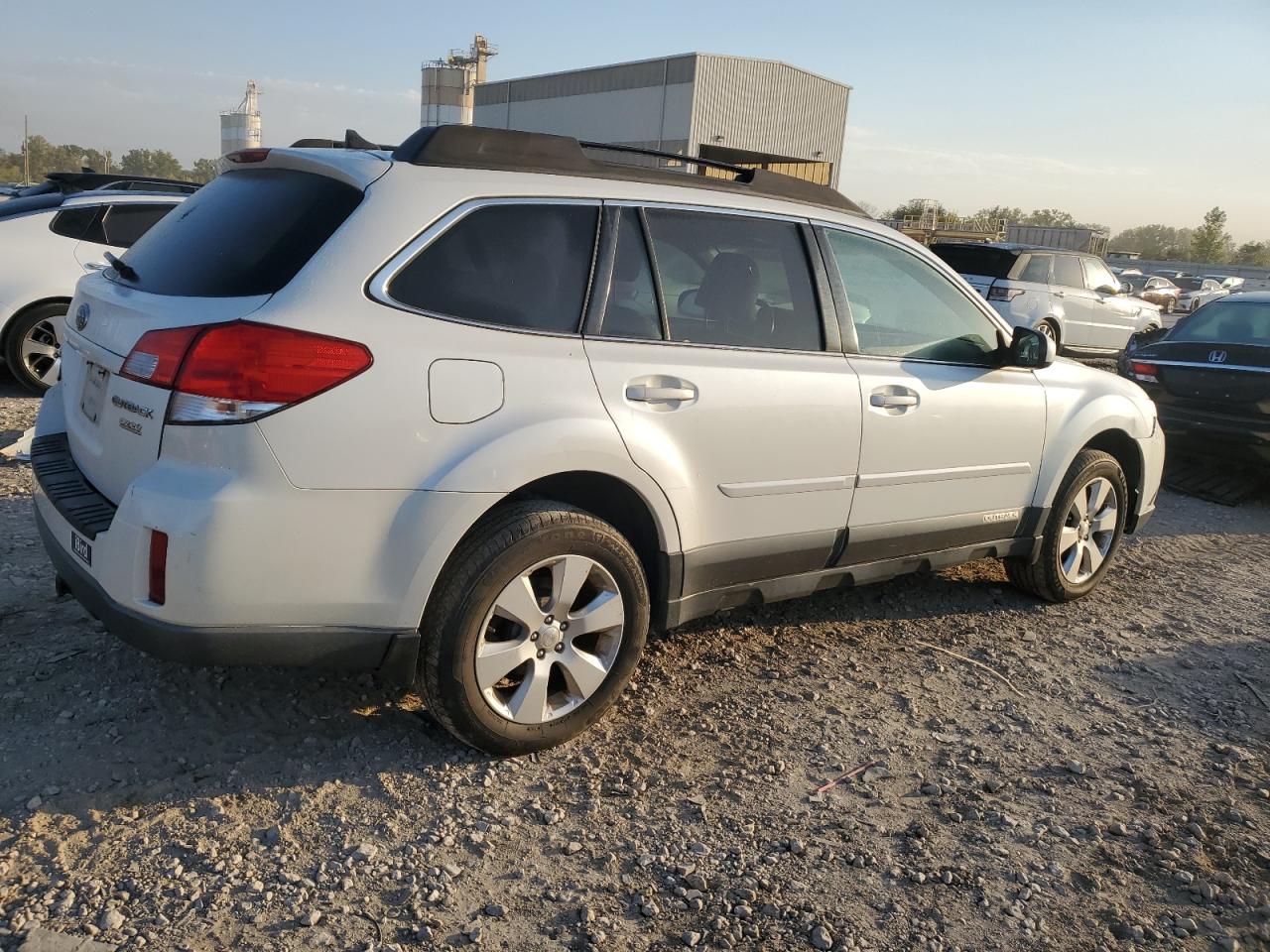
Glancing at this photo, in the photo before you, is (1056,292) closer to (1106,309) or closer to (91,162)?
(1106,309)

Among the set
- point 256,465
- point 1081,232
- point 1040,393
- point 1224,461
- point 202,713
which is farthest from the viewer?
point 1081,232

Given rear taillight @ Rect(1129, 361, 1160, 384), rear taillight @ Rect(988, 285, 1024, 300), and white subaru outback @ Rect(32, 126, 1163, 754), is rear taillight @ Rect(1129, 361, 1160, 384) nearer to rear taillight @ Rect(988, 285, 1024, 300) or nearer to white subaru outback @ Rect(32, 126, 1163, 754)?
white subaru outback @ Rect(32, 126, 1163, 754)

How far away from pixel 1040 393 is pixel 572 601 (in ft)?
8.60

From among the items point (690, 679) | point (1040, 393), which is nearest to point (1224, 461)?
point (1040, 393)

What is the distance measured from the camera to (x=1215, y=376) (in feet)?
25.8

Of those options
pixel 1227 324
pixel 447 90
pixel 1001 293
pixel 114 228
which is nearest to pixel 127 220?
pixel 114 228

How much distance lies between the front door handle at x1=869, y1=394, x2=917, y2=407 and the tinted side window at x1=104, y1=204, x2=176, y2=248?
21.3 feet

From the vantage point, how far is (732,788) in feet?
10.5

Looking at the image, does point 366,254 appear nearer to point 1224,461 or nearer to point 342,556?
point 342,556

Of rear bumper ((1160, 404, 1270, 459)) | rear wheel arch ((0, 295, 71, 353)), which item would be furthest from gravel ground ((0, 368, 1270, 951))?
rear wheel arch ((0, 295, 71, 353))

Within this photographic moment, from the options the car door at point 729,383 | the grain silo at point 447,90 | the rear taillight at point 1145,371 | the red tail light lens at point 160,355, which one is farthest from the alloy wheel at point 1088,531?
the grain silo at point 447,90

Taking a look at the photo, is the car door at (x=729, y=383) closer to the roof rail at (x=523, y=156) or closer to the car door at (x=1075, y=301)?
the roof rail at (x=523, y=156)

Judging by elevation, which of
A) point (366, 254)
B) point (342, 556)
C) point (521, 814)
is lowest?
point (521, 814)

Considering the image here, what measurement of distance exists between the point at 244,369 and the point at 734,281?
1.81m
